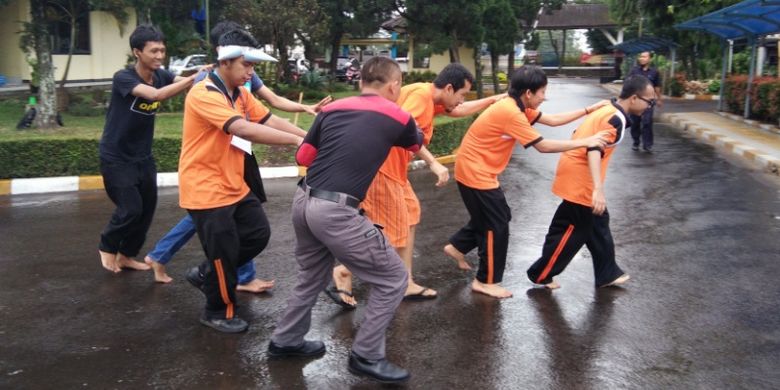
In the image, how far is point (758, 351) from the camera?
408 centimetres

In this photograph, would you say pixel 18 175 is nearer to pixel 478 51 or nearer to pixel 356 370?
pixel 356 370

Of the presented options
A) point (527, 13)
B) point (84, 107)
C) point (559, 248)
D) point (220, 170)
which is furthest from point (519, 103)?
point (527, 13)

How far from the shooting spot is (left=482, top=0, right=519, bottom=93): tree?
79.0 ft

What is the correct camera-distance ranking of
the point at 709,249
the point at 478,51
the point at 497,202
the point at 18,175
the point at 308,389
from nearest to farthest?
the point at 308,389, the point at 497,202, the point at 709,249, the point at 18,175, the point at 478,51

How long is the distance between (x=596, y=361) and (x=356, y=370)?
130 cm

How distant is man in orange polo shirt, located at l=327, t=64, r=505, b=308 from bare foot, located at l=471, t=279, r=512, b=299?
320 millimetres

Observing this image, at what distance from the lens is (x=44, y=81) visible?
12.4 m

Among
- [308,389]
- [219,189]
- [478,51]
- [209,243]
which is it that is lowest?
[308,389]

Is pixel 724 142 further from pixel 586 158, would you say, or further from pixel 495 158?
pixel 495 158

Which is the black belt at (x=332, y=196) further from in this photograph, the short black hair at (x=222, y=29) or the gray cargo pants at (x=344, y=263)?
the short black hair at (x=222, y=29)

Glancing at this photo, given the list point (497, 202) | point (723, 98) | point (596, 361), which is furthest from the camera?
point (723, 98)

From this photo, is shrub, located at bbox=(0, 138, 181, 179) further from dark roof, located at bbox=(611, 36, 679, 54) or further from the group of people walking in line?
dark roof, located at bbox=(611, 36, 679, 54)

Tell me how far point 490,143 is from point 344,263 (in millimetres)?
1731

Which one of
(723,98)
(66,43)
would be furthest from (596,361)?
(66,43)
